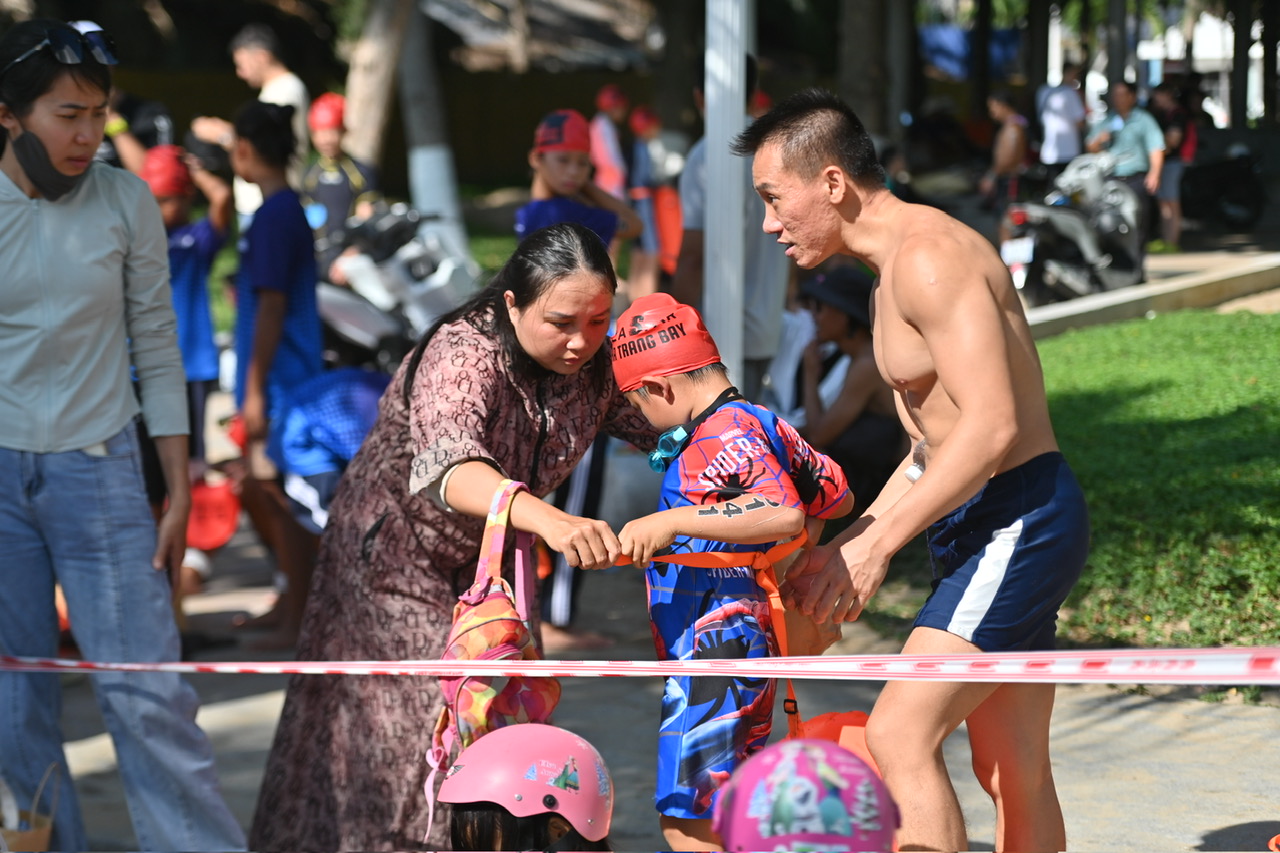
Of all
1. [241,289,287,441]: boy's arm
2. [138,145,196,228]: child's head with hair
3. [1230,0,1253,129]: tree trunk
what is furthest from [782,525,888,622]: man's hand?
[1230,0,1253,129]: tree trunk

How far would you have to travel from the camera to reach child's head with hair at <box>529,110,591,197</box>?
19.7ft

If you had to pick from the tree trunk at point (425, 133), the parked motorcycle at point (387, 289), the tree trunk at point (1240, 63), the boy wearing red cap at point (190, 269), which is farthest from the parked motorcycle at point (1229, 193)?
the boy wearing red cap at point (190, 269)

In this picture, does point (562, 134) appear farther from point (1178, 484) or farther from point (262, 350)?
point (1178, 484)

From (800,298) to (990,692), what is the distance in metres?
4.32

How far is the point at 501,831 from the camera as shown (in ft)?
8.62

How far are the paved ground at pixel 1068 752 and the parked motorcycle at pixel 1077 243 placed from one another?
6573 mm

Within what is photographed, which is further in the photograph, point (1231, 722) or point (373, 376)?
point (373, 376)

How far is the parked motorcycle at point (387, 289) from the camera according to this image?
28.0 ft

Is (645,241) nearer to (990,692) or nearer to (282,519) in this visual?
(282,519)

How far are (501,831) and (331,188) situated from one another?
23.6 feet

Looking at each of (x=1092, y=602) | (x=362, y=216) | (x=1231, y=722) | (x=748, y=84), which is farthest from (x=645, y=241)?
(x=1231, y=722)

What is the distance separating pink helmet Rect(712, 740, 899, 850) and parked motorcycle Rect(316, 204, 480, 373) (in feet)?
22.5

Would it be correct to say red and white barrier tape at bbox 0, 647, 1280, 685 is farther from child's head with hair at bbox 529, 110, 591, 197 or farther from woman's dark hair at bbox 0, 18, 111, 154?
child's head with hair at bbox 529, 110, 591, 197

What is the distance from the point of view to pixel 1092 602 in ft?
18.4
